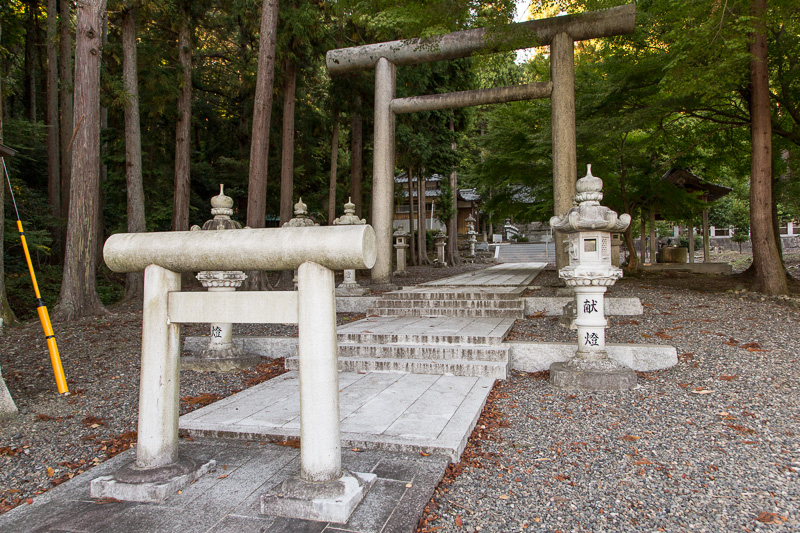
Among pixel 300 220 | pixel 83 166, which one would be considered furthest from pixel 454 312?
pixel 83 166

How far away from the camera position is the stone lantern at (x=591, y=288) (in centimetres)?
429

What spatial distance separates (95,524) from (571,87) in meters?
9.17

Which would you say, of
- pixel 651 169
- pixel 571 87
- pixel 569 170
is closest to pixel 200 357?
pixel 569 170

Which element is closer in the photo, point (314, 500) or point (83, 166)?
point (314, 500)

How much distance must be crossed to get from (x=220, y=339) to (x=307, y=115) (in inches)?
464

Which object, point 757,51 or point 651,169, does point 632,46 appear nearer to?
point 757,51

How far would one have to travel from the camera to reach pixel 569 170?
27.7ft

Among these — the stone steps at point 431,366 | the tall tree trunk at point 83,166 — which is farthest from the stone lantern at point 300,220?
the tall tree trunk at point 83,166

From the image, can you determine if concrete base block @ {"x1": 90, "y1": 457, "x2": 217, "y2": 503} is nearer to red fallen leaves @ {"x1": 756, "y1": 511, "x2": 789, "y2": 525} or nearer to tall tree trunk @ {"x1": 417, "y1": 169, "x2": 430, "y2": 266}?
red fallen leaves @ {"x1": 756, "y1": 511, "x2": 789, "y2": 525}

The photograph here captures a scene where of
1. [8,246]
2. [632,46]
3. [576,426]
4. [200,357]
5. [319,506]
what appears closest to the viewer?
[319,506]

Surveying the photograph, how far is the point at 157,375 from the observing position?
92.5 inches

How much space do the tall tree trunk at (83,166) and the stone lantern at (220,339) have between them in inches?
150

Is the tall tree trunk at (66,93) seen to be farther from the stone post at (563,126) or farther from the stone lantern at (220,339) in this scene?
the stone post at (563,126)

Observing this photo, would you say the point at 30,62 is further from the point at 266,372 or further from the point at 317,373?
the point at 317,373
